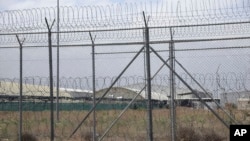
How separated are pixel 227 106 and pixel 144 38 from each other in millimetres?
5404

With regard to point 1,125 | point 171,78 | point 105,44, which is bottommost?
point 1,125

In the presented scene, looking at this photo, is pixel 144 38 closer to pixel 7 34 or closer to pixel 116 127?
pixel 7 34

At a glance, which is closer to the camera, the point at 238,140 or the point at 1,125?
the point at 238,140

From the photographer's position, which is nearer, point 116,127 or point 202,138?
point 202,138

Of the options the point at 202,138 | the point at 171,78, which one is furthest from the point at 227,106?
the point at 171,78

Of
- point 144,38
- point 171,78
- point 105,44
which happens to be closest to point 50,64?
point 105,44

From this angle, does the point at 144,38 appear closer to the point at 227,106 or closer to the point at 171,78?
the point at 171,78

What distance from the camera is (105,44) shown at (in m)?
9.48

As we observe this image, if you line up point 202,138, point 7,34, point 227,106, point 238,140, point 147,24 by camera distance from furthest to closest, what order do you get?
point 227,106 < point 202,138 < point 7,34 < point 147,24 < point 238,140

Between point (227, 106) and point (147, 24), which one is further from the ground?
point (147, 24)

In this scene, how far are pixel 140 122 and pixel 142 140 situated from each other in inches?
223

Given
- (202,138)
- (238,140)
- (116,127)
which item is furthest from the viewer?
(116,127)

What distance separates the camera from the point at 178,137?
1222 cm

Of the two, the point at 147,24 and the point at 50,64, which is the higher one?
the point at 147,24
